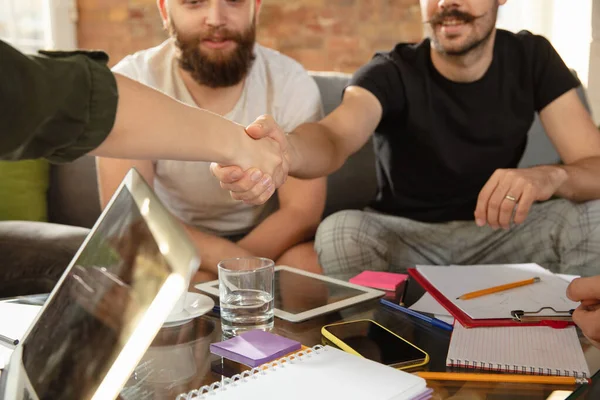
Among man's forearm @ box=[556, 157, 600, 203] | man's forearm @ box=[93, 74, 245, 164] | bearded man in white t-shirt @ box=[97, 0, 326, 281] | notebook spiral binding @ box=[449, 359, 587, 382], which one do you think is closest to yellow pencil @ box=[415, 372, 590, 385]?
notebook spiral binding @ box=[449, 359, 587, 382]

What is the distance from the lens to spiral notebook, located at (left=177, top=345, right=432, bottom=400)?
681 millimetres

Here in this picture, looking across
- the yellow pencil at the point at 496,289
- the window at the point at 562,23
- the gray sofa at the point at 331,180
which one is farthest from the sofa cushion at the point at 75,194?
the window at the point at 562,23

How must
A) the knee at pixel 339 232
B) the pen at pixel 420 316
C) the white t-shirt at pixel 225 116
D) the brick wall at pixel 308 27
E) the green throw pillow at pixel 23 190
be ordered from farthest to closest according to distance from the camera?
the brick wall at pixel 308 27
the green throw pillow at pixel 23 190
the white t-shirt at pixel 225 116
the knee at pixel 339 232
the pen at pixel 420 316

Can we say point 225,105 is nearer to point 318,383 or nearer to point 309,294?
point 309,294

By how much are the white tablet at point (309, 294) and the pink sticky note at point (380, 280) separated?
34 mm

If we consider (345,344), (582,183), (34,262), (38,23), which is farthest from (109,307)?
(38,23)

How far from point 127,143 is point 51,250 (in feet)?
3.17

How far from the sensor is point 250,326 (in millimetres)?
948

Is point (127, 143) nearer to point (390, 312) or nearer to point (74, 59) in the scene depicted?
point (74, 59)

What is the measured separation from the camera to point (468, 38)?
171 cm

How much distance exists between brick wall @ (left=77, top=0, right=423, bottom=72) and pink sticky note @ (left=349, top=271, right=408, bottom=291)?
90.8 inches

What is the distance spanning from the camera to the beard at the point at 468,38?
1710mm

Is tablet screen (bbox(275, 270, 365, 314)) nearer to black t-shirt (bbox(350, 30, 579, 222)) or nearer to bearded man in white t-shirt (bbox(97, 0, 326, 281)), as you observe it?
bearded man in white t-shirt (bbox(97, 0, 326, 281))

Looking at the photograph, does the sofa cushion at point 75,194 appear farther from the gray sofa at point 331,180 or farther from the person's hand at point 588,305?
the person's hand at point 588,305
